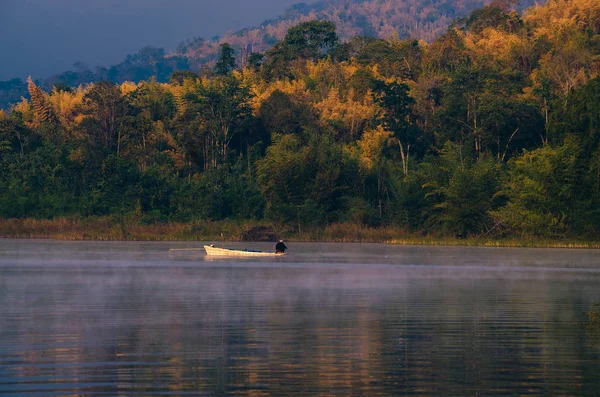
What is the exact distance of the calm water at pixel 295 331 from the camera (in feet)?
43.3

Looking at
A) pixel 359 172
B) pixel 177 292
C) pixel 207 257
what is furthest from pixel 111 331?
pixel 359 172

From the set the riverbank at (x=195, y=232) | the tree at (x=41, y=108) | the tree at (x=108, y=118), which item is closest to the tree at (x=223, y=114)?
the tree at (x=108, y=118)

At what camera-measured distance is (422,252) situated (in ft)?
167

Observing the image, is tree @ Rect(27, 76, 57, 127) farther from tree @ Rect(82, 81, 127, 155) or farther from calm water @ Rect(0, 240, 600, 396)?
calm water @ Rect(0, 240, 600, 396)

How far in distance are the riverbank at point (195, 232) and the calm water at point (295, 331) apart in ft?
72.9

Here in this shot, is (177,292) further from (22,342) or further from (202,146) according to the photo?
(202,146)

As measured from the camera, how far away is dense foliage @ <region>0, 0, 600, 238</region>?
187 ft

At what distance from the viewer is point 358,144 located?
242 feet

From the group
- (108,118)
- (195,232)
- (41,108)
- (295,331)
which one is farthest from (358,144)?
(295,331)

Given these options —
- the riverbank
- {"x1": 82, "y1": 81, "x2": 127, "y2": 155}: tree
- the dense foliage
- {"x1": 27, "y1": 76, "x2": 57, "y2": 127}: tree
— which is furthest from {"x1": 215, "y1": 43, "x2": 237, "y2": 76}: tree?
the riverbank

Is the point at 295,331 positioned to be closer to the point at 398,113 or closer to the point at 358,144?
the point at 398,113

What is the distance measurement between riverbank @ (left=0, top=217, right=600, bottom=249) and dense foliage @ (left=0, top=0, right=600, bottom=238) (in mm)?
1169

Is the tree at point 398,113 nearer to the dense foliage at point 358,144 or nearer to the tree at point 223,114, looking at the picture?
the dense foliage at point 358,144

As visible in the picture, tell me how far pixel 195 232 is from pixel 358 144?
18.5 meters
